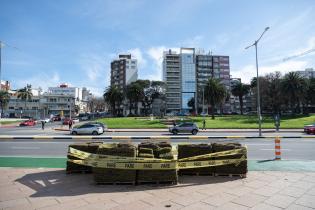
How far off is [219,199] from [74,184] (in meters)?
4.17

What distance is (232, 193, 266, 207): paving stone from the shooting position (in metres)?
6.12

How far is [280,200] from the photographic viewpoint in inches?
249

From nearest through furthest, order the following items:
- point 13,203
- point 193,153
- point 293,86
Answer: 1. point 13,203
2. point 193,153
3. point 293,86

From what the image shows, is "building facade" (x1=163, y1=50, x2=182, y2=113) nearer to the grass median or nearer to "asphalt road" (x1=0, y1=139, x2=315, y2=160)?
the grass median

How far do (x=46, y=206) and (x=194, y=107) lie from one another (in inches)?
4886

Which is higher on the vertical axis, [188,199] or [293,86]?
[293,86]

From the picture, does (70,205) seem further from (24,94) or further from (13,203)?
(24,94)

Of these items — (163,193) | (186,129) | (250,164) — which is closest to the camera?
(163,193)

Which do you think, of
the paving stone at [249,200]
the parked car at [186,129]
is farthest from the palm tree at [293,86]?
the paving stone at [249,200]

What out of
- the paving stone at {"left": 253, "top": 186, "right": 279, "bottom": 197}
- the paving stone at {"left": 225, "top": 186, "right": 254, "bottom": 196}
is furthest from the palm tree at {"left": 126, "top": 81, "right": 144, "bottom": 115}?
the paving stone at {"left": 253, "top": 186, "right": 279, "bottom": 197}

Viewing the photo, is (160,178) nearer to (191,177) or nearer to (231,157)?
(191,177)

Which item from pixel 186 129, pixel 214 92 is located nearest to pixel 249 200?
pixel 186 129

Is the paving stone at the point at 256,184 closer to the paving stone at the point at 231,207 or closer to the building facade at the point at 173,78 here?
the paving stone at the point at 231,207

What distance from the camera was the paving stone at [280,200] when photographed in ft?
19.8
